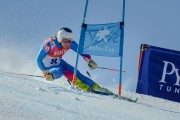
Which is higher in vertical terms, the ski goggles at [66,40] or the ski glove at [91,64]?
the ski goggles at [66,40]

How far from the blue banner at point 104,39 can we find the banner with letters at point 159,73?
5.87 ft

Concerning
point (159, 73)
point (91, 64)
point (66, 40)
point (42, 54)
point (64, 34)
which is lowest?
point (159, 73)

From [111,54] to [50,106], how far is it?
4.00 metres

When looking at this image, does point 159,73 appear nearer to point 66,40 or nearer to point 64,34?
point 66,40

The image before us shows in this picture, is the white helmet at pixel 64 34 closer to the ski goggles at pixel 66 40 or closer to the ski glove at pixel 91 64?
the ski goggles at pixel 66 40

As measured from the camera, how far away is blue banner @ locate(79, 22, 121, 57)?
7.61m

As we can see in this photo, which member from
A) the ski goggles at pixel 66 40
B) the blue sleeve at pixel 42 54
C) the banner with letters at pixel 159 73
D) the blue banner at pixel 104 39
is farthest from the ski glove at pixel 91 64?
the banner with letters at pixel 159 73

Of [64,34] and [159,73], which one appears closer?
[64,34]

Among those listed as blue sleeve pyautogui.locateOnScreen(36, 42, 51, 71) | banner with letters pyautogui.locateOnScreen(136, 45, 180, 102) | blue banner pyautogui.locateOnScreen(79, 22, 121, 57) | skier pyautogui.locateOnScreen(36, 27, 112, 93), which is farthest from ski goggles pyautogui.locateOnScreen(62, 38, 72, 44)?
banner with letters pyautogui.locateOnScreen(136, 45, 180, 102)

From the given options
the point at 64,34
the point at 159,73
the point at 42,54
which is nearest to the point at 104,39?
the point at 64,34

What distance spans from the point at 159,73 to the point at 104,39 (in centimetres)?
218

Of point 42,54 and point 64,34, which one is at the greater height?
point 64,34

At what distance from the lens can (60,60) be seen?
8570mm

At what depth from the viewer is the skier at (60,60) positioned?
7.79m
